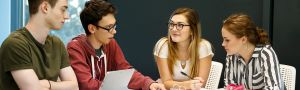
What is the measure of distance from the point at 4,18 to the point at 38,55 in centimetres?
196

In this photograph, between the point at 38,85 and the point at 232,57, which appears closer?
the point at 38,85

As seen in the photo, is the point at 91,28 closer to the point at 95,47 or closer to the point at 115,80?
the point at 95,47

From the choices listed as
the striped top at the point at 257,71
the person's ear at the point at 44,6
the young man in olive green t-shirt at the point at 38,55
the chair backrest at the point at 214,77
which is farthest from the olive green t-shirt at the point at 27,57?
the chair backrest at the point at 214,77

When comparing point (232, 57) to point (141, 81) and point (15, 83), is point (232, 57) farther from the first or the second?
point (15, 83)

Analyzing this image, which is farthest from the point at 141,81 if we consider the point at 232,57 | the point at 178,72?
the point at 232,57

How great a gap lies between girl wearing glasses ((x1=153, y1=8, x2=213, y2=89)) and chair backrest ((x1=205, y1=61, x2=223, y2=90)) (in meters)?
0.28

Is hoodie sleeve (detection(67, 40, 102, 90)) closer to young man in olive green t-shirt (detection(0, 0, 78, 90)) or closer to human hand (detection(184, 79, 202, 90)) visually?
young man in olive green t-shirt (detection(0, 0, 78, 90))

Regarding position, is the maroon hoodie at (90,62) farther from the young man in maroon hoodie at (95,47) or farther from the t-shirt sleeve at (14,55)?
the t-shirt sleeve at (14,55)

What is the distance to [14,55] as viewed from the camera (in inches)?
76.5

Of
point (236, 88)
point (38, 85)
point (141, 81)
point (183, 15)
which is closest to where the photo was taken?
point (38, 85)

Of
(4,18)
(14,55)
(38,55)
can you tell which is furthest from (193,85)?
(4,18)

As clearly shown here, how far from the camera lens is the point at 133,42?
4.41 m

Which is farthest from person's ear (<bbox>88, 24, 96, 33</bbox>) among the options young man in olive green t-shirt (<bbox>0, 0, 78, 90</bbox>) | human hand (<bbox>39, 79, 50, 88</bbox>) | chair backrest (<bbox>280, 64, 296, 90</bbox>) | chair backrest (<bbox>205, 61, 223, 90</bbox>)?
chair backrest (<bbox>280, 64, 296, 90</bbox>)

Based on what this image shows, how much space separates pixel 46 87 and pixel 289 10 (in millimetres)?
2502
